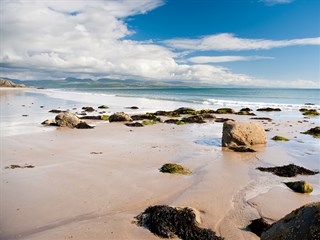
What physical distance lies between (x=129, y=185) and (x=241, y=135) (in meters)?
7.40

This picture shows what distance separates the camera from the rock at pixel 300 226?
3.45 meters

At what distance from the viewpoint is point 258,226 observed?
583 cm

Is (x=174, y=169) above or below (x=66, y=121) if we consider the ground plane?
below

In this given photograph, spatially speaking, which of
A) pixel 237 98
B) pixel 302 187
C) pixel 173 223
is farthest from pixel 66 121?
pixel 237 98

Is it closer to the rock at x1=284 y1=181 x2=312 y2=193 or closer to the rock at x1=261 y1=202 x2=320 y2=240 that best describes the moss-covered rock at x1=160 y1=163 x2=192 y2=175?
the rock at x1=284 y1=181 x2=312 y2=193

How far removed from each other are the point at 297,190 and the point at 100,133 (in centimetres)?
1169

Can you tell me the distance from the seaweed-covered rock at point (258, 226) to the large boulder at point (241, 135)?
7.69 meters

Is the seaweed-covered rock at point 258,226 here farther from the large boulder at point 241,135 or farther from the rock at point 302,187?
the large boulder at point 241,135

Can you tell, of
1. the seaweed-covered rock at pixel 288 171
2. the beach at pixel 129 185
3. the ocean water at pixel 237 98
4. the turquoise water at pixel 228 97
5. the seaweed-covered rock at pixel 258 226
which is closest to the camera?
the seaweed-covered rock at pixel 258 226

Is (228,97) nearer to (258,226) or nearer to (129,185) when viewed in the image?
(129,185)

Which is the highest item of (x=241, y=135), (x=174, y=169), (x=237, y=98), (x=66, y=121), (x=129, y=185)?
(x=237, y=98)

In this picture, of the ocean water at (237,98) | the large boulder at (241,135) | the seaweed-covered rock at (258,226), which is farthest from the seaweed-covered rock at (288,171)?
the ocean water at (237,98)

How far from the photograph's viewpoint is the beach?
5.99 m

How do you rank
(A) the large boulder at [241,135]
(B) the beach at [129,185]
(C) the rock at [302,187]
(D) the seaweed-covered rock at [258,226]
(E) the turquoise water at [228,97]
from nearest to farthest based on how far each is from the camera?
(D) the seaweed-covered rock at [258,226]
(B) the beach at [129,185]
(C) the rock at [302,187]
(A) the large boulder at [241,135]
(E) the turquoise water at [228,97]
